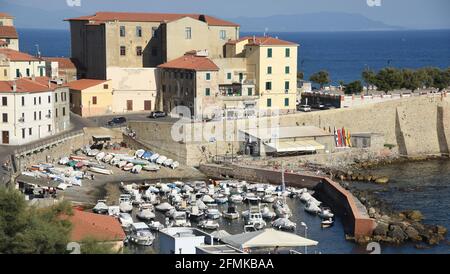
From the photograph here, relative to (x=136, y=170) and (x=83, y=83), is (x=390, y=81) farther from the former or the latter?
(x=136, y=170)

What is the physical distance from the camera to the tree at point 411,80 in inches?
1583

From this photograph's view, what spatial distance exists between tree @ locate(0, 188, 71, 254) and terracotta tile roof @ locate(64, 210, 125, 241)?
2.07ft

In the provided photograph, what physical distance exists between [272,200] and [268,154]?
19.5 ft

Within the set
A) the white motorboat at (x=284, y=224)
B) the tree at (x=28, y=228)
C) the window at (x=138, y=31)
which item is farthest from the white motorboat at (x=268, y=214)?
the window at (x=138, y=31)

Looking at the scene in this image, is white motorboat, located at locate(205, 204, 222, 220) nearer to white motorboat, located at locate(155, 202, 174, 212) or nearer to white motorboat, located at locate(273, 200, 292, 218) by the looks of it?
white motorboat, located at locate(155, 202, 174, 212)

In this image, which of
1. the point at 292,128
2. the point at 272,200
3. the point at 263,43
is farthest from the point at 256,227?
the point at 263,43

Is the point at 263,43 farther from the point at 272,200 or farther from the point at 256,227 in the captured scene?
the point at 256,227

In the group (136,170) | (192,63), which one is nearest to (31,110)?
(136,170)

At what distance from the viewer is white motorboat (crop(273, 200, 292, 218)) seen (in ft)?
81.1

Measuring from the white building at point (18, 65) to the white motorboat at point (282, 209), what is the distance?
12007mm

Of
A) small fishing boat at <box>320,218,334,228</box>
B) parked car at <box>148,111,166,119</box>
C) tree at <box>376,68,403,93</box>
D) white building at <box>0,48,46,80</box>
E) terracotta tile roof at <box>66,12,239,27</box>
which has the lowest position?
small fishing boat at <box>320,218,334,228</box>

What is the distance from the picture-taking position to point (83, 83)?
3541 centimetres

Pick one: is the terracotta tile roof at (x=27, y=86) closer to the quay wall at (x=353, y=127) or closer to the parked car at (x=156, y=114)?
the quay wall at (x=353, y=127)

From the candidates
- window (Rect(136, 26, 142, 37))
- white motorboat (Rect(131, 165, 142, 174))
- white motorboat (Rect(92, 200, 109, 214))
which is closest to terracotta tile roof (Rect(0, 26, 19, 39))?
window (Rect(136, 26, 142, 37))
